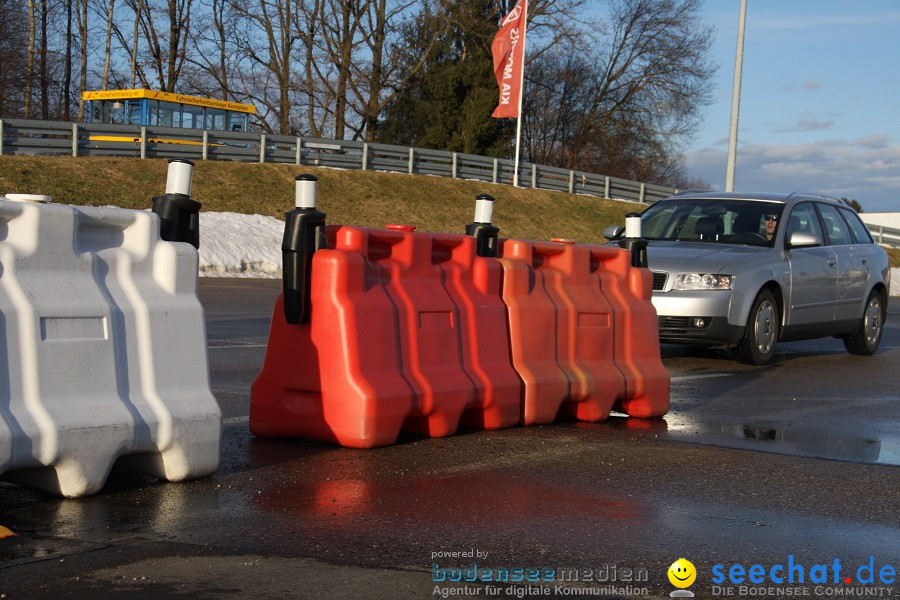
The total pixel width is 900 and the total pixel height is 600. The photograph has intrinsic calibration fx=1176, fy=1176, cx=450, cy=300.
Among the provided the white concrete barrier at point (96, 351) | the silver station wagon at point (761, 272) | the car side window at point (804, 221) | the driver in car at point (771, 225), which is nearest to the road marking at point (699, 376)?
the silver station wagon at point (761, 272)

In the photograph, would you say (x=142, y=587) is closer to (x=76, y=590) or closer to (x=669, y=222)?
(x=76, y=590)

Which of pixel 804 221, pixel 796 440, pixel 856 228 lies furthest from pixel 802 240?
pixel 796 440

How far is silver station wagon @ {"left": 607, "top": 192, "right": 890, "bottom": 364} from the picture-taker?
445 inches

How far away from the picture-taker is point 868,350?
13719 millimetres

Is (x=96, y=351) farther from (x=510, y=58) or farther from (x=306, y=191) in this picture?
(x=510, y=58)

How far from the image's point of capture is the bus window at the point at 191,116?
40.8m

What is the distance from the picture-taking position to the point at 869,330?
1375 cm

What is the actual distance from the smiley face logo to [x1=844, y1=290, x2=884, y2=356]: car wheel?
1026cm

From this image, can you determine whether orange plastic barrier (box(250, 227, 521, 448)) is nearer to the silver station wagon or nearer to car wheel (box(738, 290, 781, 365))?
the silver station wagon

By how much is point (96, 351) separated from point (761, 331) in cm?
827

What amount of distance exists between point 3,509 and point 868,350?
11.3 m

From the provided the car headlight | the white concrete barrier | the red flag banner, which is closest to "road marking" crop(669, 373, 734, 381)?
the car headlight

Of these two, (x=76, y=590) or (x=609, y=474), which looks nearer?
(x=76, y=590)

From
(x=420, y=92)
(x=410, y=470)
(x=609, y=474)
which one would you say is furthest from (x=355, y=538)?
(x=420, y=92)
